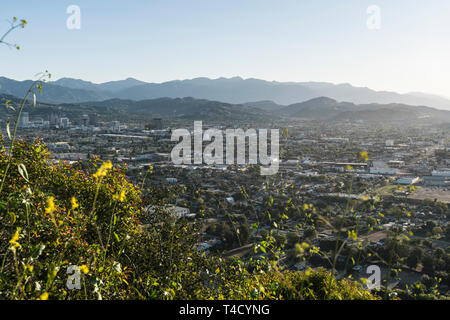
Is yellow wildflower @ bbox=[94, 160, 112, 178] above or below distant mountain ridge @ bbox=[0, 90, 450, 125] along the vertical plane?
below

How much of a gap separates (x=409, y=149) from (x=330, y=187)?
86.4ft

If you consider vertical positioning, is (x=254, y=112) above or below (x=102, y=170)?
above

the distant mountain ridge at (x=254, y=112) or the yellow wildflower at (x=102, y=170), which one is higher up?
the distant mountain ridge at (x=254, y=112)

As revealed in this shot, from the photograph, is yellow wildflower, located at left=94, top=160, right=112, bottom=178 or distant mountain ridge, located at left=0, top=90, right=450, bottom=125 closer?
yellow wildflower, located at left=94, top=160, right=112, bottom=178

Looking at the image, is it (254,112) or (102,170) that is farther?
(254,112)

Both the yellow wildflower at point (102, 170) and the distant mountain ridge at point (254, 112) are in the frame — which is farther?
the distant mountain ridge at point (254, 112)

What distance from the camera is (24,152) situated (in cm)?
370

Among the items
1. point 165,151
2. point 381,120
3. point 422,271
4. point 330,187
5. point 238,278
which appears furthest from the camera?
point 381,120

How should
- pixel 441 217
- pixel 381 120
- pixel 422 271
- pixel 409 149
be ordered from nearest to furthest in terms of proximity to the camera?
pixel 422 271 < pixel 441 217 < pixel 409 149 < pixel 381 120
